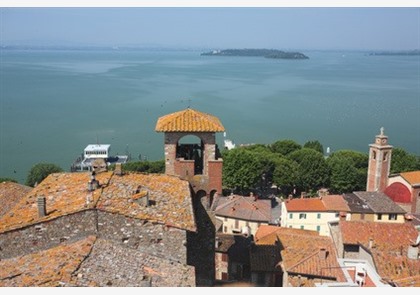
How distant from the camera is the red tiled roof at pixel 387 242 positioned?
13.8 meters

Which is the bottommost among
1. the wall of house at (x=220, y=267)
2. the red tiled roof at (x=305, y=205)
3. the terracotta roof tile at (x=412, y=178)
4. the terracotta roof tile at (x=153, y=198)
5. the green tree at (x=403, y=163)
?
the red tiled roof at (x=305, y=205)

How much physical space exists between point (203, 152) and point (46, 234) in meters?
5.65

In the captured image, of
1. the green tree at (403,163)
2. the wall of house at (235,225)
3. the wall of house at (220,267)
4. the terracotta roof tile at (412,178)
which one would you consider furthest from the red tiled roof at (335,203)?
the wall of house at (220,267)

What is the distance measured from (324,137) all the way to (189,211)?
65.4m

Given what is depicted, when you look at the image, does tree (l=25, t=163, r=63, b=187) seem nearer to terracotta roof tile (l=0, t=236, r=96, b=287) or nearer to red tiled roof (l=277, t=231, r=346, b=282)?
red tiled roof (l=277, t=231, r=346, b=282)

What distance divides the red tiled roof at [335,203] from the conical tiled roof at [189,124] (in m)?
17.6

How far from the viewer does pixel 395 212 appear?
27672 millimetres

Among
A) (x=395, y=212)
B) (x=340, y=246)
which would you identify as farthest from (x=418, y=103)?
(x=340, y=246)

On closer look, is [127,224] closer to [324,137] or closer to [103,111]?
[324,137]

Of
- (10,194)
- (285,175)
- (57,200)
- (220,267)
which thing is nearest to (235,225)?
(220,267)

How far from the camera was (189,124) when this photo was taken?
1370 centimetres

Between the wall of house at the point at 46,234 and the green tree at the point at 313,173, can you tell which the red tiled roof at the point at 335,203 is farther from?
the wall of house at the point at 46,234

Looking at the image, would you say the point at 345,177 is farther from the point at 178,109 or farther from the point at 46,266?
the point at 178,109

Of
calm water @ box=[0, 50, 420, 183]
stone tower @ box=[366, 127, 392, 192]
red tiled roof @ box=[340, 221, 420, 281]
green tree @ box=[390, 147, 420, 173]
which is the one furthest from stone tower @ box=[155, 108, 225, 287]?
calm water @ box=[0, 50, 420, 183]
